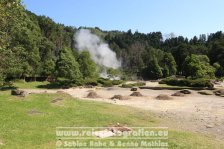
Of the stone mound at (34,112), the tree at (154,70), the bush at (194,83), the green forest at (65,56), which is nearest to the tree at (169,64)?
the green forest at (65,56)

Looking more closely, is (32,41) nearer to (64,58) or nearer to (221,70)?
→ (64,58)

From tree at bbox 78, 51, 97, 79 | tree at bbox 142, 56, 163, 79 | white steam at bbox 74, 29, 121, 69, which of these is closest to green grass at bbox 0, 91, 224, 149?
tree at bbox 78, 51, 97, 79

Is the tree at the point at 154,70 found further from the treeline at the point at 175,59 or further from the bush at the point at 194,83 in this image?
the bush at the point at 194,83

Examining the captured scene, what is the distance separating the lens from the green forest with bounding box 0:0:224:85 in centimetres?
1709

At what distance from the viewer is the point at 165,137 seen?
16109 millimetres

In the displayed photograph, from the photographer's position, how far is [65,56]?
2628 inches

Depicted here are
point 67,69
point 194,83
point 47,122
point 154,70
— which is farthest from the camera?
point 154,70

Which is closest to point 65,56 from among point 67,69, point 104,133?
point 67,69

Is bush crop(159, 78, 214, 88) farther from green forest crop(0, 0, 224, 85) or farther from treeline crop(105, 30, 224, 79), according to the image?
treeline crop(105, 30, 224, 79)

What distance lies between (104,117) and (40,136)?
701cm

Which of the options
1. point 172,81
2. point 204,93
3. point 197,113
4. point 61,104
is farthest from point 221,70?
point 61,104

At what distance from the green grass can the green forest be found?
2615mm

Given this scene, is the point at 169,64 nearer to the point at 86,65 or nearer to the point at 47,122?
the point at 86,65

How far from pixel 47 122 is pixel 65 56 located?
158 feet
